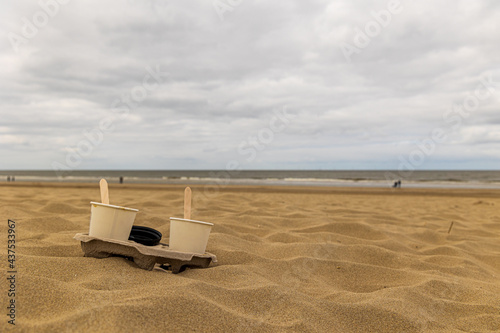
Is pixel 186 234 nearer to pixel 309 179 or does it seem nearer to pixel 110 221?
pixel 110 221

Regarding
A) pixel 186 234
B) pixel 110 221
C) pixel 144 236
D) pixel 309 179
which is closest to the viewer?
pixel 110 221

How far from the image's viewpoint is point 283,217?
19.2ft

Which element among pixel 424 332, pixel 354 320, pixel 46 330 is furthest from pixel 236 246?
pixel 46 330

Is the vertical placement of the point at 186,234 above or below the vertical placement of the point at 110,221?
below

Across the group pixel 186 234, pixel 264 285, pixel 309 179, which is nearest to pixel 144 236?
pixel 186 234

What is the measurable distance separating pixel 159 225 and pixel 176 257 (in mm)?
2164

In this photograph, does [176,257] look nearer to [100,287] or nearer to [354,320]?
[100,287]

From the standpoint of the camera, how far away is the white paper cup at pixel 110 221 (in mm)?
2465

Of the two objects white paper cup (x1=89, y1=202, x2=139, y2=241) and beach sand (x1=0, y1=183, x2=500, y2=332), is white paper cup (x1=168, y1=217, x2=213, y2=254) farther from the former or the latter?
white paper cup (x1=89, y1=202, x2=139, y2=241)

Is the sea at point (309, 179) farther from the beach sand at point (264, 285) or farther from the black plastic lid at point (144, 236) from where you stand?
the black plastic lid at point (144, 236)

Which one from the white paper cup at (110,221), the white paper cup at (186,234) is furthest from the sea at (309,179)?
the white paper cup at (110,221)

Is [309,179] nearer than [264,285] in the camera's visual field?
No

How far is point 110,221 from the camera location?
8.13 ft

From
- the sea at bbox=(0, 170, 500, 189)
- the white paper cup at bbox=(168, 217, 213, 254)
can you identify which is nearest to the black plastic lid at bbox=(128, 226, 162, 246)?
the white paper cup at bbox=(168, 217, 213, 254)
